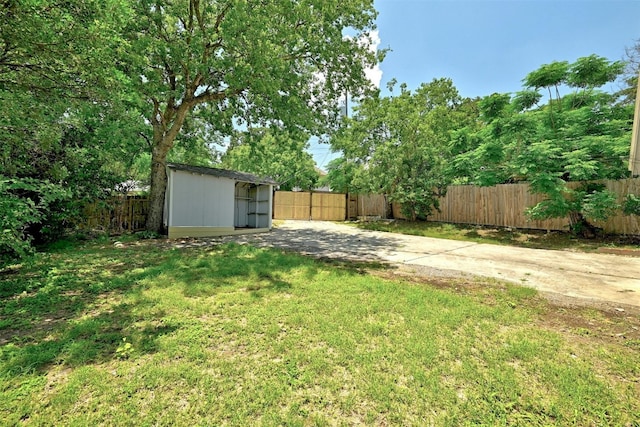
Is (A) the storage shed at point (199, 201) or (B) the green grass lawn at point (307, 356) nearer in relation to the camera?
(B) the green grass lawn at point (307, 356)

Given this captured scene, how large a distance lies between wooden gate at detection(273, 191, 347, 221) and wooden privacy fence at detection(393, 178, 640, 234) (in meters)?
6.54

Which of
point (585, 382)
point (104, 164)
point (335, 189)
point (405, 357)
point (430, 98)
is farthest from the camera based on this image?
point (335, 189)

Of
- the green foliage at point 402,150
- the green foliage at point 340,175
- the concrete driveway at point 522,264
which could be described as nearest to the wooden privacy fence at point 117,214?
the concrete driveway at point 522,264

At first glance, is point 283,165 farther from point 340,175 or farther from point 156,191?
point 156,191

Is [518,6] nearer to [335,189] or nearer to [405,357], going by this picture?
[405,357]

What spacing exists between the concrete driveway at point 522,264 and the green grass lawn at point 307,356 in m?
0.97

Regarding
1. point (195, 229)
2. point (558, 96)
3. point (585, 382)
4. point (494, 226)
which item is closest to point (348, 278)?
point (585, 382)

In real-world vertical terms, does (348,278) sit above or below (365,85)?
below

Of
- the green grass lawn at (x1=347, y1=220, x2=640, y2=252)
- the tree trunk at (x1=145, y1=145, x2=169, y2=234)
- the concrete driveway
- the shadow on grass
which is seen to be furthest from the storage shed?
the green grass lawn at (x1=347, y1=220, x2=640, y2=252)

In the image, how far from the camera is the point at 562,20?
7387 millimetres

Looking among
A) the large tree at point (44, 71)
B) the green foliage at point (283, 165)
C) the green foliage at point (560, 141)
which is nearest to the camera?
the large tree at point (44, 71)

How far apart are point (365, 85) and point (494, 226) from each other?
25.3 ft

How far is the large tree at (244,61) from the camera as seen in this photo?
6.66 metres

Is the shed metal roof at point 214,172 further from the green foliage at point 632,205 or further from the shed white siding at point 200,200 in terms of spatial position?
the green foliage at point 632,205
